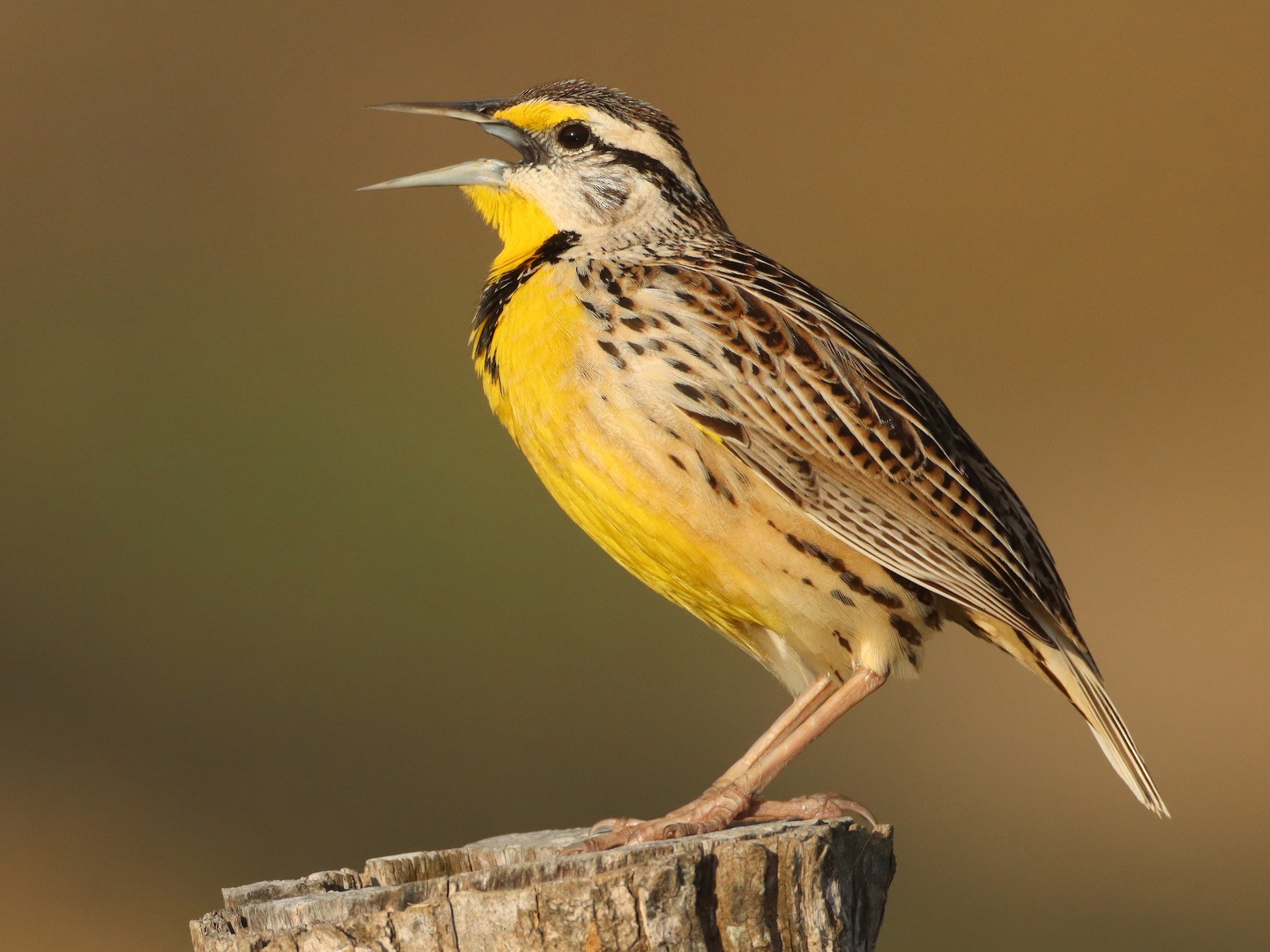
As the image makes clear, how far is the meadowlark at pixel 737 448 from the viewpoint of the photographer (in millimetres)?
2971

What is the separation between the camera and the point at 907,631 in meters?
3.18

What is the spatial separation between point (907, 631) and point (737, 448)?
50cm

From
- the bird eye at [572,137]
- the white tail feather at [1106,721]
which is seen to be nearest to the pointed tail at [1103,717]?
the white tail feather at [1106,721]

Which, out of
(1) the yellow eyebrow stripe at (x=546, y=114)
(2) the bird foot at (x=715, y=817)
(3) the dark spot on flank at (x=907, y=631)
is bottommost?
(2) the bird foot at (x=715, y=817)

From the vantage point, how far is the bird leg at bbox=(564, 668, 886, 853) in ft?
9.19

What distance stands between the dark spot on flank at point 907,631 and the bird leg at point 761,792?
0.08 meters

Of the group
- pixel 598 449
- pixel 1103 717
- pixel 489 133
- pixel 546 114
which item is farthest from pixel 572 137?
pixel 1103 717

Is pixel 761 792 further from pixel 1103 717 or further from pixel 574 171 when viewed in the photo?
pixel 574 171

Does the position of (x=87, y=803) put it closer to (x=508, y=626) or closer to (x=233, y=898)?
(x=508, y=626)

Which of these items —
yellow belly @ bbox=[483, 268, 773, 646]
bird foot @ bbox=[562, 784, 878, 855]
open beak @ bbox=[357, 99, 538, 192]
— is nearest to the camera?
bird foot @ bbox=[562, 784, 878, 855]

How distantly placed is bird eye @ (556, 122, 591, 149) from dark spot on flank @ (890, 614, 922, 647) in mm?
1098

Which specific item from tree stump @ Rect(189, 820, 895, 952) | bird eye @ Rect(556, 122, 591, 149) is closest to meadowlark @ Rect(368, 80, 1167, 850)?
bird eye @ Rect(556, 122, 591, 149)

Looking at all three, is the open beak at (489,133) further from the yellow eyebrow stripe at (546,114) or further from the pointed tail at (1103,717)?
the pointed tail at (1103,717)

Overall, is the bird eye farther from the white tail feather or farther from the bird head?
the white tail feather
